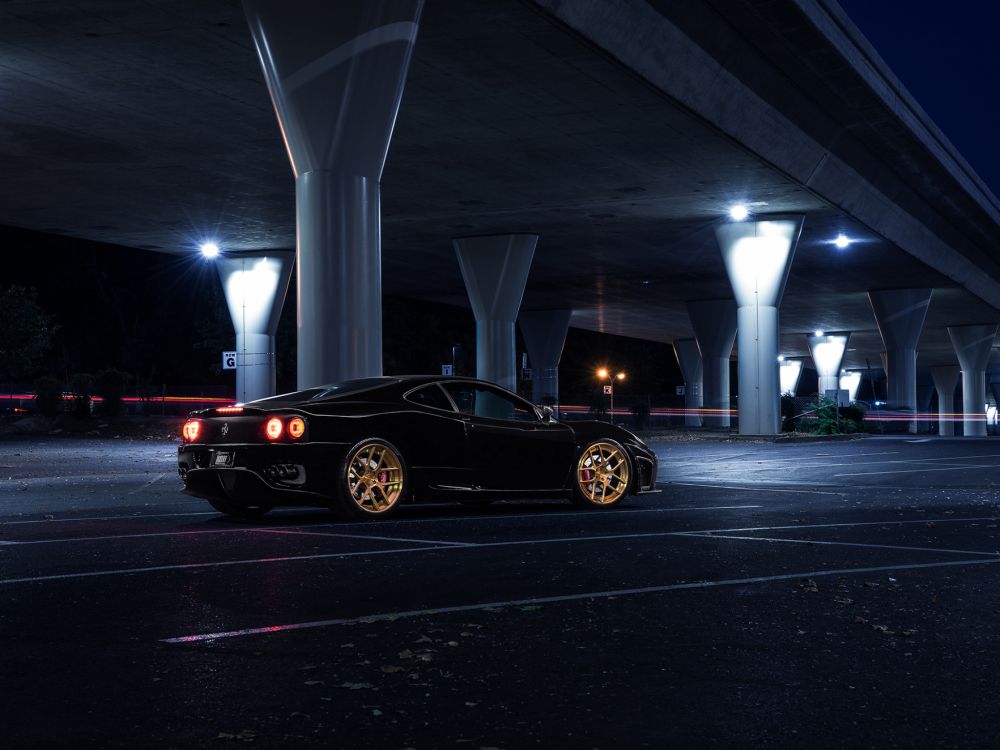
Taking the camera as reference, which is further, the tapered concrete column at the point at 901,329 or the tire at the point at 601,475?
the tapered concrete column at the point at 901,329

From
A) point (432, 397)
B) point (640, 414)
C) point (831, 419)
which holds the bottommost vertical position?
point (831, 419)

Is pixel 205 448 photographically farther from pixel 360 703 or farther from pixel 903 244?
pixel 903 244

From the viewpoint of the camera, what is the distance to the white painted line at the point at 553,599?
6027 mm

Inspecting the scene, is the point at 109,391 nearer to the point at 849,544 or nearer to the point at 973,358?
the point at 849,544

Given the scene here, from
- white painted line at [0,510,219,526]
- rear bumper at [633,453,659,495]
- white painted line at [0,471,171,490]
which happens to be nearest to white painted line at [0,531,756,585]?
rear bumper at [633,453,659,495]

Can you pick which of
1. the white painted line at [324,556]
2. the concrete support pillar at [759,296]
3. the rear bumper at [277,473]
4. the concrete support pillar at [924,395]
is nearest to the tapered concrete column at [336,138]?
the rear bumper at [277,473]

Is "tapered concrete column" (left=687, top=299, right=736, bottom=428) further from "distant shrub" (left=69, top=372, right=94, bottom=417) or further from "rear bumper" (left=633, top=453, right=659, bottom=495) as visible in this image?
"rear bumper" (left=633, top=453, right=659, bottom=495)

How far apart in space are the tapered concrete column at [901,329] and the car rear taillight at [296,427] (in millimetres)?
48183

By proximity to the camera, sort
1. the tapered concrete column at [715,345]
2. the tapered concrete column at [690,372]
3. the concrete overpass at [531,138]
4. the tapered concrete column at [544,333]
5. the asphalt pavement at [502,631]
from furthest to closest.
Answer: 1. the tapered concrete column at [690,372]
2. the tapered concrete column at [544,333]
3. the tapered concrete column at [715,345]
4. the concrete overpass at [531,138]
5. the asphalt pavement at [502,631]

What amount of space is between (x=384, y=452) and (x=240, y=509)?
5.62ft

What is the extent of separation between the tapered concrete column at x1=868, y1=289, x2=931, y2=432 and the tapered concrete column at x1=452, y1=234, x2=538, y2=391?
22958 millimetres

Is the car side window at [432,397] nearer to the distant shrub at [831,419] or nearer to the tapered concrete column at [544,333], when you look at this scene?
the distant shrub at [831,419]

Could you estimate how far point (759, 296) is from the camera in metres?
36.7

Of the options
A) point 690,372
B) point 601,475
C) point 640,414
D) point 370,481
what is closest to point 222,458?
point 370,481
